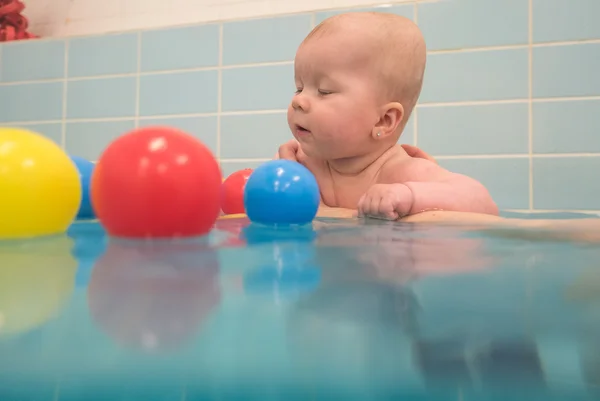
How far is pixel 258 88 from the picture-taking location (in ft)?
6.88

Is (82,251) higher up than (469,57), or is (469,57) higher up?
(469,57)

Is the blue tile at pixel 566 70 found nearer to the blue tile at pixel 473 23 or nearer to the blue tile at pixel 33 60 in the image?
the blue tile at pixel 473 23

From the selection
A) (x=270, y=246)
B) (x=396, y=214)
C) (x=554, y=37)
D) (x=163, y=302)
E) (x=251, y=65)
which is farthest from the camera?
(x=251, y=65)

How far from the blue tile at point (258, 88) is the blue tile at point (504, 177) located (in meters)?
0.70

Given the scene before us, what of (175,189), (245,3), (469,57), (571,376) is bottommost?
(571,376)

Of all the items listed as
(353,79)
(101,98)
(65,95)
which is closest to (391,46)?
(353,79)

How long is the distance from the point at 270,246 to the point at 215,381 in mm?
394

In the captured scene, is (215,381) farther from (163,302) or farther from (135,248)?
(135,248)

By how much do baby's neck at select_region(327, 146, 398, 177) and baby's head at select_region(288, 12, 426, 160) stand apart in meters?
0.06

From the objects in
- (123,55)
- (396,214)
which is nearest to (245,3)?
(123,55)

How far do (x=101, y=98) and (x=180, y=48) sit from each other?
0.42m

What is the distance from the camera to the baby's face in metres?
1.28

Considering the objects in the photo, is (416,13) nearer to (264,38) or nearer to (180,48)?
(264,38)

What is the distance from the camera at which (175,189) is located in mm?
679
